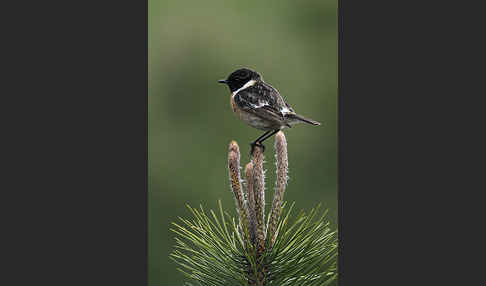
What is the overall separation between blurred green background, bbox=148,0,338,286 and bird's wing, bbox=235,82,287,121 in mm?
54

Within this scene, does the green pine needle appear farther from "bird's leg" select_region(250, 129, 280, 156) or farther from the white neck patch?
the white neck patch

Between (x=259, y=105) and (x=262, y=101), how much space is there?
0.02 metres

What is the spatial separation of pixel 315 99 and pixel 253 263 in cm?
A: 82

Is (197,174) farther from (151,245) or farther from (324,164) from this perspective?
(324,164)

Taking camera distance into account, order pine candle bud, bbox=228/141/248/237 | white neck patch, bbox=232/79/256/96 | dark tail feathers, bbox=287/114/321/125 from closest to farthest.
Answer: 1. pine candle bud, bbox=228/141/248/237
2. dark tail feathers, bbox=287/114/321/125
3. white neck patch, bbox=232/79/256/96

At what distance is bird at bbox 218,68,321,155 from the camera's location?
2801 mm

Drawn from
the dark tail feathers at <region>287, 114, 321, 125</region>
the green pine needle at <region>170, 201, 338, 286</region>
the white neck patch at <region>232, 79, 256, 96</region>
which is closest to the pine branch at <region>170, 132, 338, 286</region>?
the green pine needle at <region>170, 201, 338, 286</region>

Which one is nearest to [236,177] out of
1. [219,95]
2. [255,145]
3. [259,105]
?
[255,145]

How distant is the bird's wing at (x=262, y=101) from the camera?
2812 mm

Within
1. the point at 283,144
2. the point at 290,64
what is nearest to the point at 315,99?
the point at 290,64

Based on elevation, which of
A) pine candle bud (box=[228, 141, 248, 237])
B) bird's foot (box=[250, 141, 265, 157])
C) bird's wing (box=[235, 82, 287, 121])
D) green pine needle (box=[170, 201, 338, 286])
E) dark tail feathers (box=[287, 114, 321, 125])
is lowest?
green pine needle (box=[170, 201, 338, 286])

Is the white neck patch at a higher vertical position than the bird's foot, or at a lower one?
higher

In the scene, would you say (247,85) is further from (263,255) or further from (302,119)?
(263,255)

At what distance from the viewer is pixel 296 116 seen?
2.77 m
